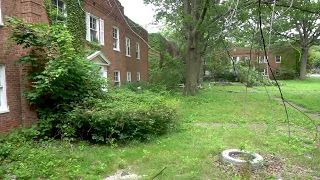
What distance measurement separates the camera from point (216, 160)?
16.3 ft

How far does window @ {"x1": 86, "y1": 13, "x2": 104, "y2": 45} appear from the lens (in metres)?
12.1

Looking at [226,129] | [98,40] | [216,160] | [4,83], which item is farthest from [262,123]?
[98,40]

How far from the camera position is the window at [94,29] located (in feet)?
39.8

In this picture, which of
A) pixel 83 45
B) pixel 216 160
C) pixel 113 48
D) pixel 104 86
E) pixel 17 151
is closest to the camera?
pixel 216 160

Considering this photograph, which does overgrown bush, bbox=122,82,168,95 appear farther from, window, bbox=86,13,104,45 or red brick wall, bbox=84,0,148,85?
window, bbox=86,13,104,45

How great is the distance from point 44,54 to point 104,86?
2.25 metres

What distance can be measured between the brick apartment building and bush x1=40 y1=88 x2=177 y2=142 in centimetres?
112

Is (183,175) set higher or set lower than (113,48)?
lower

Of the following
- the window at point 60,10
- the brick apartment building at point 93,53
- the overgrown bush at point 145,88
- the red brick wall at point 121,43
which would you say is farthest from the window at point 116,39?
the window at point 60,10

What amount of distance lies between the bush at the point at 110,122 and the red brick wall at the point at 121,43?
501 centimetres

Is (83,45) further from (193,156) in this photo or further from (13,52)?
(193,156)

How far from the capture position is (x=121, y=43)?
1648 cm

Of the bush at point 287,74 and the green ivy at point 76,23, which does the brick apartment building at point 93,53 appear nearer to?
the green ivy at point 76,23

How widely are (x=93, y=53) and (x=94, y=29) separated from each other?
182 cm
